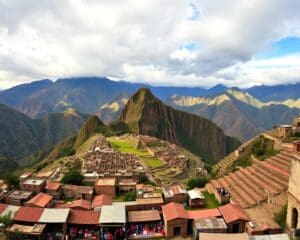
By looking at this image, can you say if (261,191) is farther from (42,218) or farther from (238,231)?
(42,218)

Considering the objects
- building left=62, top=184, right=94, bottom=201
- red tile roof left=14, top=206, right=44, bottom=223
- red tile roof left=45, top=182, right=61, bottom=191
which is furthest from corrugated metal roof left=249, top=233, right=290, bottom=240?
red tile roof left=45, top=182, right=61, bottom=191

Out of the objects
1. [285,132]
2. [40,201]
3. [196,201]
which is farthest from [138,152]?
[40,201]

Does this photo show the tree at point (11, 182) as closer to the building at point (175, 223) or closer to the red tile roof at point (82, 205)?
the red tile roof at point (82, 205)

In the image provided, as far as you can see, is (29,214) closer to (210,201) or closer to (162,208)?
(162,208)

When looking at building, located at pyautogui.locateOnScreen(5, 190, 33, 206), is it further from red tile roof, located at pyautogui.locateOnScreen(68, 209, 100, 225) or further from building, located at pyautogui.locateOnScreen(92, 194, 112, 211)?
building, located at pyautogui.locateOnScreen(92, 194, 112, 211)

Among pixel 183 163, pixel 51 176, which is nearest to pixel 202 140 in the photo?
pixel 183 163

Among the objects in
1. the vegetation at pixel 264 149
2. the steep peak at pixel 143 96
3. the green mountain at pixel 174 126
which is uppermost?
the steep peak at pixel 143 96

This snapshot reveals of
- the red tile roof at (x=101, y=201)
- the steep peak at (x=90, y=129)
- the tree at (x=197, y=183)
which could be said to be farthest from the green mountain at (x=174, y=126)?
the red tile roof at (x=101, y=201)
